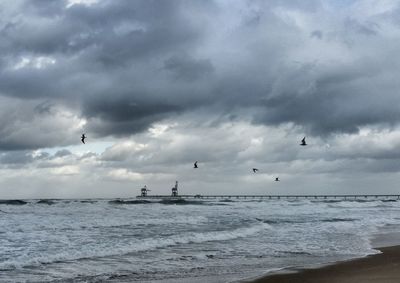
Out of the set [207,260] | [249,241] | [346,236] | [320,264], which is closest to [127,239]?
[249,241]

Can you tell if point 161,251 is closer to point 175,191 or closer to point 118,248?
point 118,248

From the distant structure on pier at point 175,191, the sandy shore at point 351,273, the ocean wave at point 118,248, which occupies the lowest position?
the sandy shore at point 351,273

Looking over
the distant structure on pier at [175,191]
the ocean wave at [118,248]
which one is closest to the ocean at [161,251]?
the ocean wave at [118,248]

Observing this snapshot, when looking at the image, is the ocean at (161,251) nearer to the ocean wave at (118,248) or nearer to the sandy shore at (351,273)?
the ocean wave at (118,248)

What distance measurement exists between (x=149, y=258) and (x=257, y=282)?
4927mm

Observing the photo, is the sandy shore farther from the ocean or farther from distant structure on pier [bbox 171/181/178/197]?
distant structure on pier [bbox 171/181/178/197]

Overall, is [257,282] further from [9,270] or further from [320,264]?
[9,270]

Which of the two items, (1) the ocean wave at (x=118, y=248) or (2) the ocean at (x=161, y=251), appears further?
(1) the ocean wave at (x=118, y=248)

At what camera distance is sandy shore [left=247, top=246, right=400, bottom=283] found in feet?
37.7

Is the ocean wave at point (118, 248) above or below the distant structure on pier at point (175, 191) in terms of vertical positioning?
below

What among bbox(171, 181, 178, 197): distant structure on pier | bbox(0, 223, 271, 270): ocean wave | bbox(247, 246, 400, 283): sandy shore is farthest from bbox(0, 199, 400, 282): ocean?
bbox(171, 181, 178, 197): distant structure on pier

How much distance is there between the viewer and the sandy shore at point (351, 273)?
11.5m

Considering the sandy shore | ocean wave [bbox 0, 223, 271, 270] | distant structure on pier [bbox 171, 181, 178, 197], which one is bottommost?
the sandy shore

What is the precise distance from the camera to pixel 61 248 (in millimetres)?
17406
